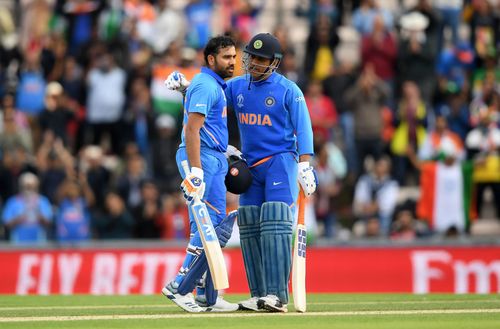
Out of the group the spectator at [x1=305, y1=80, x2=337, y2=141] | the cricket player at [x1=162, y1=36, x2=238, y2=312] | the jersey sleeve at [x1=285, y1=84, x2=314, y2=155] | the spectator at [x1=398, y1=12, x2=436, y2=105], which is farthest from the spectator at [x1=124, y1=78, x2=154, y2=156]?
the jersey sleeve at [x1=285, y1=84, x2=314, y2=155]

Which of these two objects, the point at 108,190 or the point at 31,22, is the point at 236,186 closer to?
the point at 108,190

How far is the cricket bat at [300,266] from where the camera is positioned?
11422mm

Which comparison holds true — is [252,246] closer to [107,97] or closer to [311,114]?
[311,114]

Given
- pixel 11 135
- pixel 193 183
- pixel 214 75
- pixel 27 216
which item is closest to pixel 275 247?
pixel 193 183

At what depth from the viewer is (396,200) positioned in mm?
→ 19984

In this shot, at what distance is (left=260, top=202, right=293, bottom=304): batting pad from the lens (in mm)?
11367

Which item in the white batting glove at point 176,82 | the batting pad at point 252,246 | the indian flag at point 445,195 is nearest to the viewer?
the batting pad at point 252,246

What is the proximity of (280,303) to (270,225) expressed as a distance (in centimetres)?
69

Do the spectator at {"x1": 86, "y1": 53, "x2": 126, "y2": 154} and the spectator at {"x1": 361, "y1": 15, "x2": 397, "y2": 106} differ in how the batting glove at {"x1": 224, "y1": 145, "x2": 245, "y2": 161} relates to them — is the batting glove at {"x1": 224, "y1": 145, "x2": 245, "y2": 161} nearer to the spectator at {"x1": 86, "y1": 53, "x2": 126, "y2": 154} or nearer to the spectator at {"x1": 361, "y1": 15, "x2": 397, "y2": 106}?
the spectator at {"x1": 86, "y1": 53, "x2": 126, "y2": 154}

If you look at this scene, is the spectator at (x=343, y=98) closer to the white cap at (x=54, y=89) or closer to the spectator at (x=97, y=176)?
the spectator at (x=97, y=176)

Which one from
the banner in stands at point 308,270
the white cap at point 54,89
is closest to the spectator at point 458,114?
the banner in stands at point 308,270

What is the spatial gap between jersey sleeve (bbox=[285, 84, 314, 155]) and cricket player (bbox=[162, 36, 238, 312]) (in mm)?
599

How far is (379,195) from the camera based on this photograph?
1984 cm

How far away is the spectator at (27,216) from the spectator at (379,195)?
4.84m
